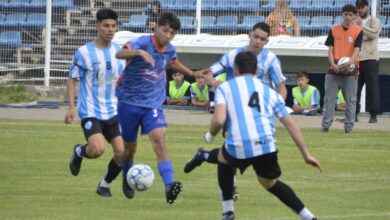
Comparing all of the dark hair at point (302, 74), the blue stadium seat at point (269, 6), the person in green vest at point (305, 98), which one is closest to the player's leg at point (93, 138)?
the person in green vest at point (305, 98)

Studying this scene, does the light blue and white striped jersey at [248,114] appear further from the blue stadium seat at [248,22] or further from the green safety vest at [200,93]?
the blue stadium seat at [248,22]

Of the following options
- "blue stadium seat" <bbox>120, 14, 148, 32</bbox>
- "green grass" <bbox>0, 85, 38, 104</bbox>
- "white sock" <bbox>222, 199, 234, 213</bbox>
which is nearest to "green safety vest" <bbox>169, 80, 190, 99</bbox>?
"blue stadium seat" <bbox>120, 14, 148, 32</bbox>

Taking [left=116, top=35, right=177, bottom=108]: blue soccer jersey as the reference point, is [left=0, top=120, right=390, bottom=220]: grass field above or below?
below

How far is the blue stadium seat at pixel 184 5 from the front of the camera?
28984 mm

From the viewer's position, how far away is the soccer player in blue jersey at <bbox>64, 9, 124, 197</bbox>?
1336 centimetres

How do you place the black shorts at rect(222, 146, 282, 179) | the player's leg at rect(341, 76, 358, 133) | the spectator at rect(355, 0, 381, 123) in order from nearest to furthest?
1. the black shorts at rect(222, 146, 282, 179)
2. the player's leg at rect(341, 76, 358, 133)
3. the spectator at rect(355, 0, 381, 123)

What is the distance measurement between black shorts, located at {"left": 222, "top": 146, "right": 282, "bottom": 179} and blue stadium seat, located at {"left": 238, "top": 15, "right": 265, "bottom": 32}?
17873 millimetres

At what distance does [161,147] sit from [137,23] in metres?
17.2

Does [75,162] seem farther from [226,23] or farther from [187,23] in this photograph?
[187,23]

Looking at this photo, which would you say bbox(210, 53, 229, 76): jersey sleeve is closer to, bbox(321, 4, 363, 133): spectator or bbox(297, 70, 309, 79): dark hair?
bbox(321, 4, 363, 133): spectator

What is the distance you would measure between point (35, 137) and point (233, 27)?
9.31 metres

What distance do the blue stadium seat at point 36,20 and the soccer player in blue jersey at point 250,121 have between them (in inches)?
810

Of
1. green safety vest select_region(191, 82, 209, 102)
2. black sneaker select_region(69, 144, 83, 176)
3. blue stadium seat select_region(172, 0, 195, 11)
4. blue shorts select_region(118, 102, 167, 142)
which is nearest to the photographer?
blue shorts select_region(118, 102, 167, 142)

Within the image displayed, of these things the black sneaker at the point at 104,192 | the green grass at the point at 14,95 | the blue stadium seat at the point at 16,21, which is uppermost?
the blue stadium seat at the point at 16,21
